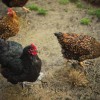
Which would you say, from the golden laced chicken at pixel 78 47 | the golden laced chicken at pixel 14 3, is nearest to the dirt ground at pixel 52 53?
the golden laced chicken at pixel 14 3

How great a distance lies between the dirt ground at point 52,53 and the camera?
754cm

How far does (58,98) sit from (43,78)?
75 cm

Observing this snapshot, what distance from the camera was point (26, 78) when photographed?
7215 mm

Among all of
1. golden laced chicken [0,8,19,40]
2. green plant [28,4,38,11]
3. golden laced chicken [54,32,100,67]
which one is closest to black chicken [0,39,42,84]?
golden laced chicken [54,32,100,67]

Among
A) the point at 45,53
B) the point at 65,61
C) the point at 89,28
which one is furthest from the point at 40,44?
the point at 89,28

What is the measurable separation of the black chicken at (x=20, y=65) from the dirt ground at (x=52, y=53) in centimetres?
44

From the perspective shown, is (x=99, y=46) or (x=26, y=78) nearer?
(x=26, y=78)

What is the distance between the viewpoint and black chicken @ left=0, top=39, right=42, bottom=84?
7137mm

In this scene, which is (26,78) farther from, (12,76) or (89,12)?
(89,12)

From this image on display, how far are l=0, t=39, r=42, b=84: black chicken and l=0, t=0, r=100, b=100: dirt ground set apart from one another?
1.43 feet

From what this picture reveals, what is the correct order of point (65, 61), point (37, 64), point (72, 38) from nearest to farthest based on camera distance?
point (37, 64) < point (72, 38) < point (65, 61)

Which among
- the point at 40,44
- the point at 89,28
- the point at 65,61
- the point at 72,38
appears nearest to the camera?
the point at 72,38

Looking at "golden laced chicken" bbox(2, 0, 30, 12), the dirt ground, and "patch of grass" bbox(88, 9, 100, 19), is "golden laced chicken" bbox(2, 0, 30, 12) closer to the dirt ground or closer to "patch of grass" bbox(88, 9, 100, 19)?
the dirt ground

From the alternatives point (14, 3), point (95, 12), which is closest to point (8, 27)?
point (14, 3)
